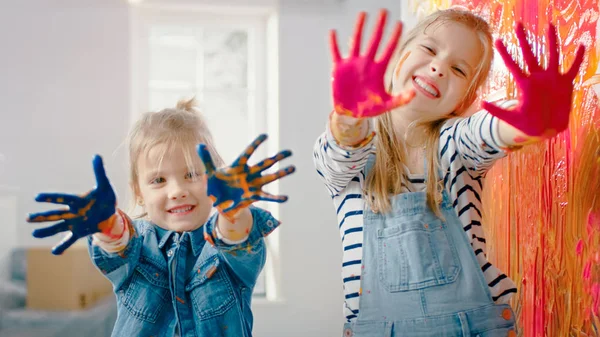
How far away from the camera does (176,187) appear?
40.7 inches

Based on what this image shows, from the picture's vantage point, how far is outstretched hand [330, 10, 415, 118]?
30.9 inches

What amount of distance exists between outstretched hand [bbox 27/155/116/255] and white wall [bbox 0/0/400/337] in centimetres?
200

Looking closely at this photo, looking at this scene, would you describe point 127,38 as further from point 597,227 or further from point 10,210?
A: point 597,227

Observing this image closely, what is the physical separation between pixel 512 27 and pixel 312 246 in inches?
71.9

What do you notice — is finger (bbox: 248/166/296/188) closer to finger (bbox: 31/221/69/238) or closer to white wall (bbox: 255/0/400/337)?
finger (bbox: 31/221/69/238)

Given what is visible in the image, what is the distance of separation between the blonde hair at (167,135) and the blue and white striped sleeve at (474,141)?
0.40 meters

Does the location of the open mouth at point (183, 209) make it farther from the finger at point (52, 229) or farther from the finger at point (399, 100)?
the finger at point (399, 100)

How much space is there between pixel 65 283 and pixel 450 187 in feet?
6.99

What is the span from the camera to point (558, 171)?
1058mm

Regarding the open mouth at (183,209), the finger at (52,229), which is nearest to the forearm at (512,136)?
the open mouth at (183,209)

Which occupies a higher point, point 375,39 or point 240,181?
point 375,39

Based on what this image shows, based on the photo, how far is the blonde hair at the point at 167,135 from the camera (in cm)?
106

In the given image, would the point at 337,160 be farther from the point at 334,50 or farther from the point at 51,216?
the point at 51,216

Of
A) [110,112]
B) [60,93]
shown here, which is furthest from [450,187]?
[60,93]
